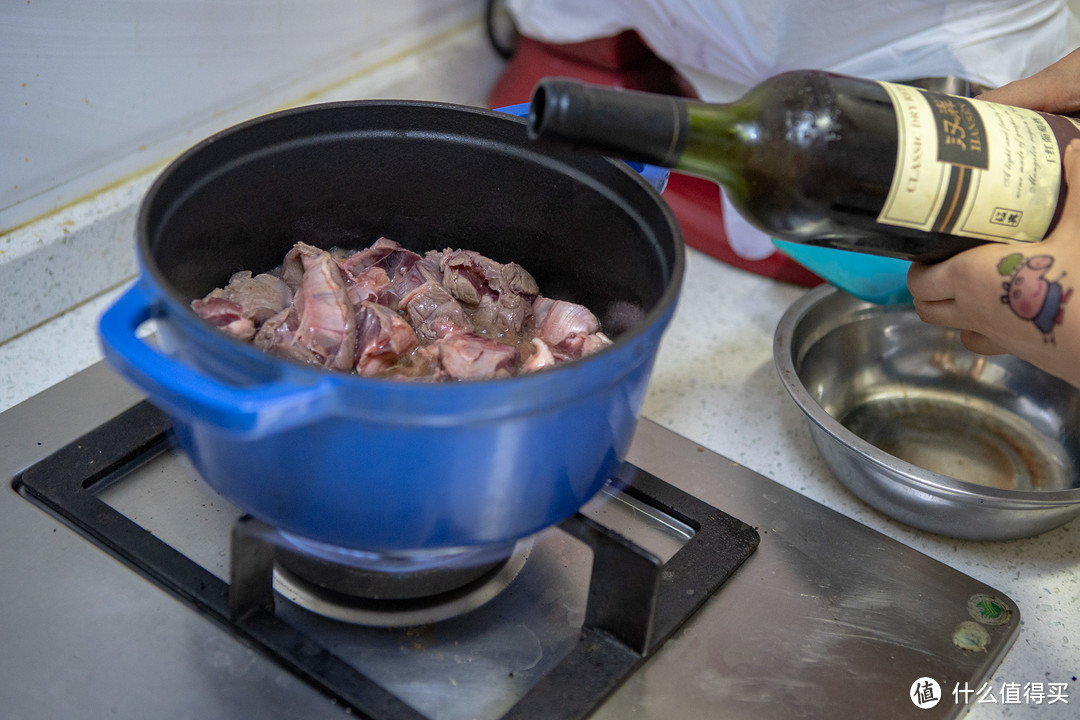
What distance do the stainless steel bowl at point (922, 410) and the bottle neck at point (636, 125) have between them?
12.2 inches

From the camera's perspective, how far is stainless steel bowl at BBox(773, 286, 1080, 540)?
942 millimetres

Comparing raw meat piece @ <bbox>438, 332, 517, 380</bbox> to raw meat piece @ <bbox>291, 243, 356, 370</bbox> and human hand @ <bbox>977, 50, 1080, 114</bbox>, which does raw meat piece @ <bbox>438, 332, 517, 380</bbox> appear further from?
human hand @ <bbox>977, 50, 1080, 114</bbox>

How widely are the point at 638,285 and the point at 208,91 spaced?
71 cm

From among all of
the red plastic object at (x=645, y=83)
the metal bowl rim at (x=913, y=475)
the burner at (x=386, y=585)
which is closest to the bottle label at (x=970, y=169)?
the metal bowl rim at (x=913, y=475)

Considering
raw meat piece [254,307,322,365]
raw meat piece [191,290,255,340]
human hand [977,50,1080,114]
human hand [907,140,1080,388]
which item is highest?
human hand [977,50,1080,114]

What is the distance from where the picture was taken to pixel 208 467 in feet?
2.31

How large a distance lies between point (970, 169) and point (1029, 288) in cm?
12

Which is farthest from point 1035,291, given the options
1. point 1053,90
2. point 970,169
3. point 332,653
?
point 332,653

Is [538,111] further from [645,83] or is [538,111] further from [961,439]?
[645,83]

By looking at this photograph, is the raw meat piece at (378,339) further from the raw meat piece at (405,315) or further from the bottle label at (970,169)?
the bottle label at (970,169)

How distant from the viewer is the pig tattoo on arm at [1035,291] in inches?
29.3

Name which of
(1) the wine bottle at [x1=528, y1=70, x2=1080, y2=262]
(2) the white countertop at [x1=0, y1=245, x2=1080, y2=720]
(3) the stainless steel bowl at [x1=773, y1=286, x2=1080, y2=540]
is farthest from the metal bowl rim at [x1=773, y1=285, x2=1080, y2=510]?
(1) the wine bottle at [x1=528, y1=70, x2=1080, y2=262]

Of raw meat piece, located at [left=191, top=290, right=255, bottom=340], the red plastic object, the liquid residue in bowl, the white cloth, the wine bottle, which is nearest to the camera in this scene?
the wine bottle

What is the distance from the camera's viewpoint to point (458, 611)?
843 millimetres
